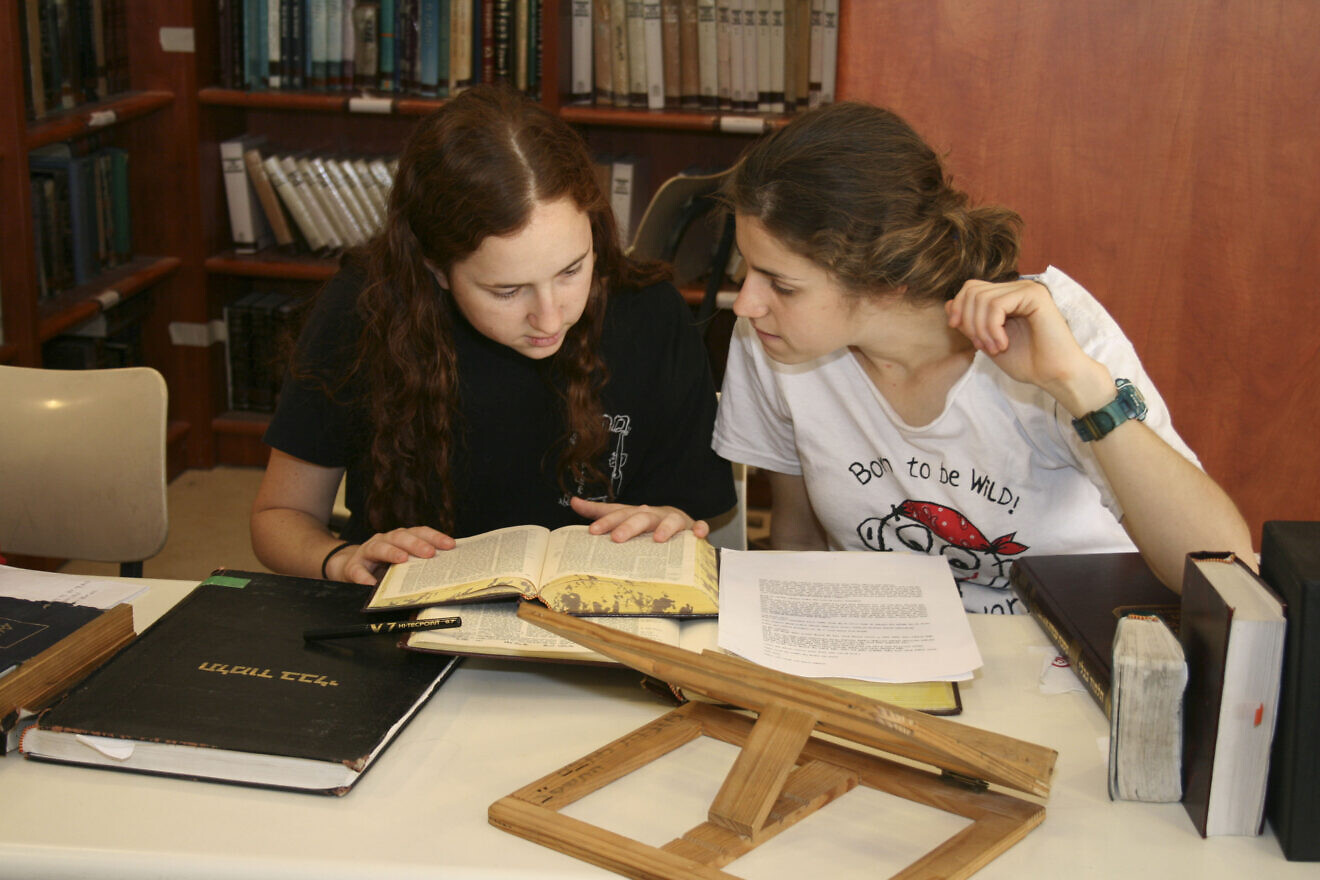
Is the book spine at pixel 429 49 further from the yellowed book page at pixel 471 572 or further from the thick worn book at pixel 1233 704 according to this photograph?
the thick worn book at pixel 1233 704

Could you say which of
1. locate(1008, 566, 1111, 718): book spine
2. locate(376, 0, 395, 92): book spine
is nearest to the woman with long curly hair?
locate(1008, 566, 1111, 718): book spine

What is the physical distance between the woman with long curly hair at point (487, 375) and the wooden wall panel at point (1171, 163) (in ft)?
1.85

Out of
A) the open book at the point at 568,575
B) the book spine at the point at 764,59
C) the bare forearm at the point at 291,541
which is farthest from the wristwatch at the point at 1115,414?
the book spine at the point at 764,59

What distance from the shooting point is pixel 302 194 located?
125 inches

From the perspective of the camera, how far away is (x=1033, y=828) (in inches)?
36.1

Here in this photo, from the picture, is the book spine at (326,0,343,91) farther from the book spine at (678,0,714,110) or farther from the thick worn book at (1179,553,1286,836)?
the thick worn book at (1179,553,1286,836)

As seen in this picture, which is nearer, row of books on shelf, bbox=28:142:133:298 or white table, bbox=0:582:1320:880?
white table, bbox=0:582:1320:880

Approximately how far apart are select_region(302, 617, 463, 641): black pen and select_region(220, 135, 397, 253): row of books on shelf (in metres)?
2.18

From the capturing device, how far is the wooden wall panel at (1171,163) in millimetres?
1765

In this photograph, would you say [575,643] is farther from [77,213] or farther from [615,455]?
[77,213]

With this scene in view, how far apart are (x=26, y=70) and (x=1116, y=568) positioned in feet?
7.97

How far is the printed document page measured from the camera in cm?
106

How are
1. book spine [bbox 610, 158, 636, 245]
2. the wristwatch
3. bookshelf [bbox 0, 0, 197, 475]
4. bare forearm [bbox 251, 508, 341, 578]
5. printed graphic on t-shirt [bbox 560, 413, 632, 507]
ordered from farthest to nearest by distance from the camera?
1. book spine [bbox 610, 158, 636, 245]
2. bookshelf [bbox 0, 0, 197, 475]
3. printed graphic on t-shirt [bbox 560, 413, 632, 507]
4. bare forearm [bbox 251, 508, 341, 578]
5. the wristwatch

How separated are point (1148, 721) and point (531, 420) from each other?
2.87 feet
